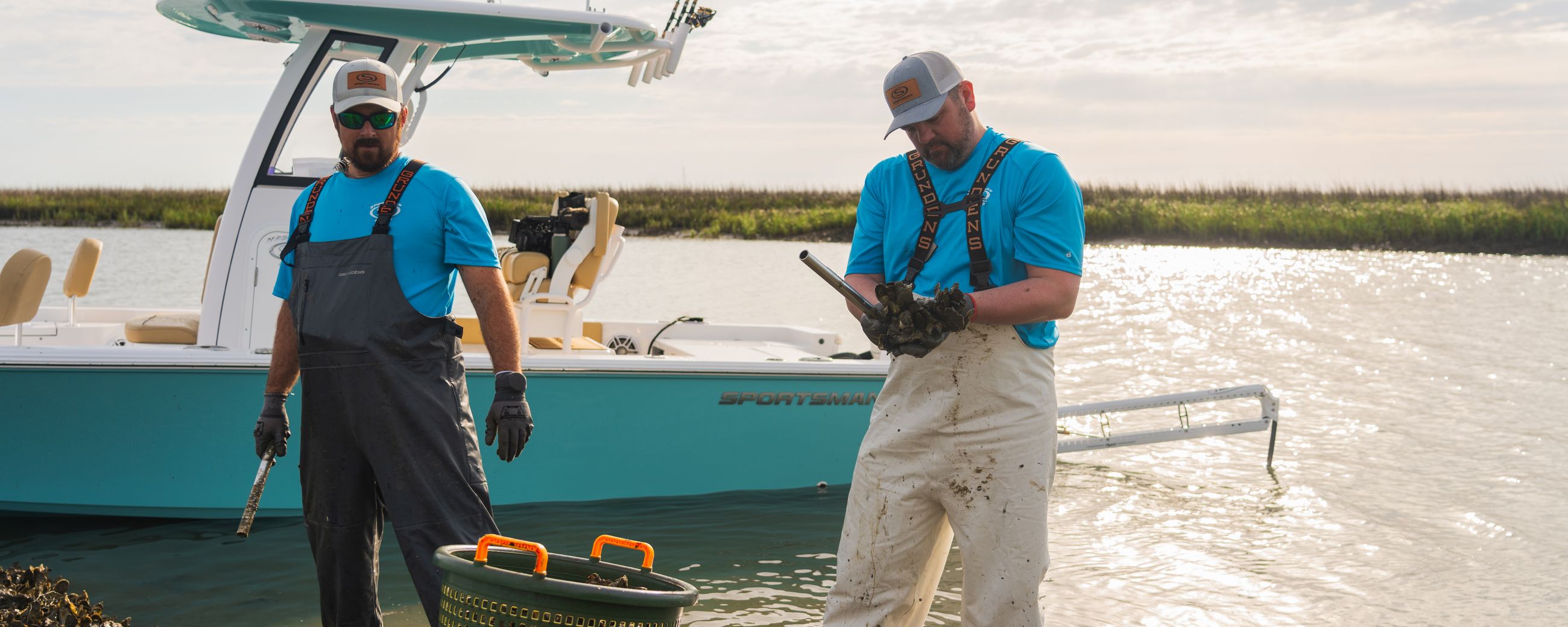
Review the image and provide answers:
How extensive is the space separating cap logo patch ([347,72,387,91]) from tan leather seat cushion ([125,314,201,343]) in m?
3.30

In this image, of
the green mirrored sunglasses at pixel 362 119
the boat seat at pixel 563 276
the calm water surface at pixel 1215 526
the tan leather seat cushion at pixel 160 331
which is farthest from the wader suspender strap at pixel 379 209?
the boat seat at pixel 563 276

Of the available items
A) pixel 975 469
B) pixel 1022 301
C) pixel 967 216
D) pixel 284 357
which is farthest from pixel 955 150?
pixel 284 357

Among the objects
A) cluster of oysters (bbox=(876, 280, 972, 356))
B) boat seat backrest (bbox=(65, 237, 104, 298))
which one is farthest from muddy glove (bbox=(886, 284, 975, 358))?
boat seat backrest (bbox=(65, 237, 104, 298))

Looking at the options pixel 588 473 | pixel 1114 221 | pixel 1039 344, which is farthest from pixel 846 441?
pixel 1114 221

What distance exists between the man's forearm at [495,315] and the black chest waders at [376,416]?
0.10m

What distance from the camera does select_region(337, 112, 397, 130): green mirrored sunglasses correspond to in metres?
3.34

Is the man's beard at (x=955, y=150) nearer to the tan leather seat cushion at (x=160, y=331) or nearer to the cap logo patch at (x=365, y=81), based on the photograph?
the cap logo patch at (x=365, y=81)

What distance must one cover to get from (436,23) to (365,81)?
302cm

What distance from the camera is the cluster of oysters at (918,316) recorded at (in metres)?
2.70

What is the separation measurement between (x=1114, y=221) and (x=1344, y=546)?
131 ft

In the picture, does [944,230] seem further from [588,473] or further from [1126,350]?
[1126,350]

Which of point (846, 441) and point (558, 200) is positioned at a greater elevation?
point (558, 200)

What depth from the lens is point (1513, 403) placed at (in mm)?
12078

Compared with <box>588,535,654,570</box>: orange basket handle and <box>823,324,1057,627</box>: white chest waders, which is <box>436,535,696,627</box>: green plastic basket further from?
<box>823,324,1057,627</box>: white chest waders
